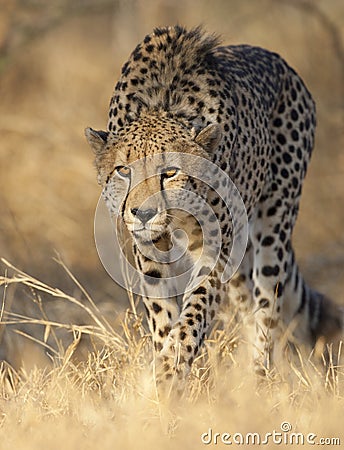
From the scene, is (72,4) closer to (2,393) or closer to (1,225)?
(1,225)

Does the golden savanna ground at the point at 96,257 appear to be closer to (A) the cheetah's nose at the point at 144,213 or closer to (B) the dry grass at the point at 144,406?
(B) the dry grass at the point at 144,406

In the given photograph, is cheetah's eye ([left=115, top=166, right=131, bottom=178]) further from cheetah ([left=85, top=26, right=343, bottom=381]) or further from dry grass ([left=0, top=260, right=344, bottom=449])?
dry grass ([left=0, top=260, right=344, bottom=449])

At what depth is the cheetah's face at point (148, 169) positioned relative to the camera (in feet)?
12.7

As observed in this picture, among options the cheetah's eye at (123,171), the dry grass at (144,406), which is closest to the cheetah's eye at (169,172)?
the cheetah's eye at (123,171)

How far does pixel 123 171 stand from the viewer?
3980 millimetres

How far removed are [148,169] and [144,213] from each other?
20 centimetres

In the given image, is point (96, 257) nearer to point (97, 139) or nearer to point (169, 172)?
point (97, 139)

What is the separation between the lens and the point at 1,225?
29.0ft

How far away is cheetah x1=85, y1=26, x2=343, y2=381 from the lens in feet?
13.0

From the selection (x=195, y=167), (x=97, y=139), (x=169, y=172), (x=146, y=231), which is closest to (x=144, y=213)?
(x=146, y=231)

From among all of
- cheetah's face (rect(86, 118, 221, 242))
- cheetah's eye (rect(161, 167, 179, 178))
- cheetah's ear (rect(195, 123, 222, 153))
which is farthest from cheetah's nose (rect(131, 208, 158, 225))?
cheetah's ear (rect(195, 123, 222, 153))

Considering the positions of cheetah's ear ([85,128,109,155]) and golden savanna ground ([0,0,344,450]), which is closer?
golden savanna ground ([0,0,344,450])

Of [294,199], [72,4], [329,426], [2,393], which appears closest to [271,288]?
[294,199]

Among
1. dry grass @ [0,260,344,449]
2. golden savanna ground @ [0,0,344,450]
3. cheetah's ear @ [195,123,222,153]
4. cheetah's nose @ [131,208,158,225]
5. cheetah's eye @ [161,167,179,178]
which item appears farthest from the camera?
cheetah's ear @ [195,123,222,153]
